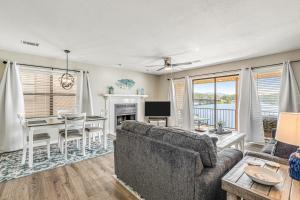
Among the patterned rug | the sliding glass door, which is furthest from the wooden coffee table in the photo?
the sliding glass door

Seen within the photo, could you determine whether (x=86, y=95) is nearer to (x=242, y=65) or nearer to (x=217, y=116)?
(x=217, y=116)

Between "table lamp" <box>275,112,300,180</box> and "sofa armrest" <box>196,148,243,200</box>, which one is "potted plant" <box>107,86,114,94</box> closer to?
"sofa armrest" <box>196,148,243,200</box>

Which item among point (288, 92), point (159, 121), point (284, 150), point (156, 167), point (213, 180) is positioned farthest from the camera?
point (159, 121)

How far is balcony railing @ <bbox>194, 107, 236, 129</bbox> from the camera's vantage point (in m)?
5.47

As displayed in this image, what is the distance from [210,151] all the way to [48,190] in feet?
7.82

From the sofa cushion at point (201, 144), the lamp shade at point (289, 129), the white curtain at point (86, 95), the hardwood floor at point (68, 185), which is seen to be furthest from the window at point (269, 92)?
the white curtain at point (86, 95)

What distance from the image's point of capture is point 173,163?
1.66 meters

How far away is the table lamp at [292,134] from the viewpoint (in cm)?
128

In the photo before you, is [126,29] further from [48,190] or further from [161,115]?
[161,115]

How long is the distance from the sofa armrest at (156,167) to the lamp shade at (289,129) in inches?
29.9

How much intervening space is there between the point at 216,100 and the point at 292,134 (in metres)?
4.30

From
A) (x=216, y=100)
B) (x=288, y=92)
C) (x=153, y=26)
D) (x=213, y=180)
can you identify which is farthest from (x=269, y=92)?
(x=213, y=180)

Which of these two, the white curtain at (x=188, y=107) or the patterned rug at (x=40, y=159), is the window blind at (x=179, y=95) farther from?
the patterned rug at (x=40, y=159)

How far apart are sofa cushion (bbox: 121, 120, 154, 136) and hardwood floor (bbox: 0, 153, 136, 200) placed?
35.4 inches
